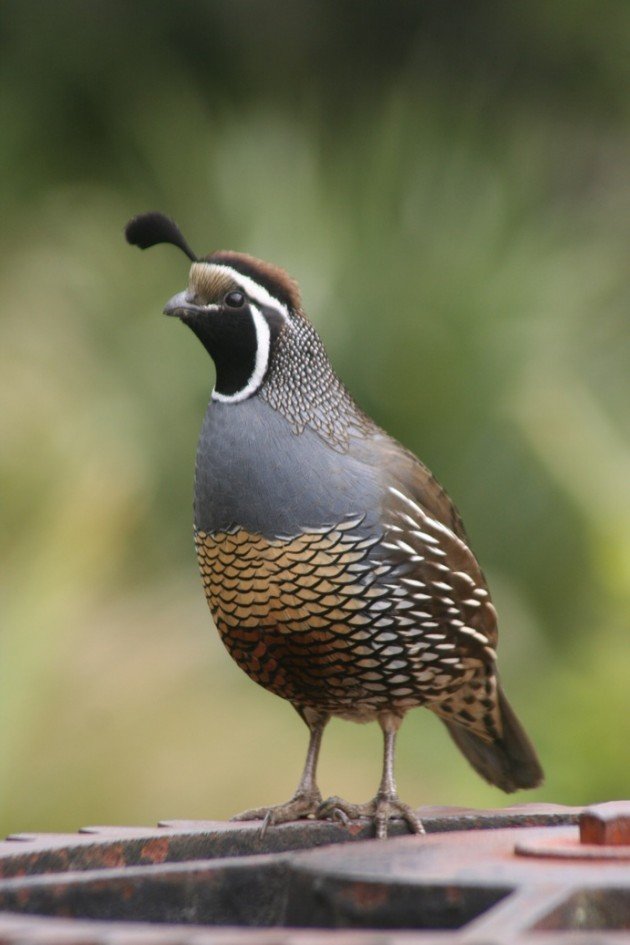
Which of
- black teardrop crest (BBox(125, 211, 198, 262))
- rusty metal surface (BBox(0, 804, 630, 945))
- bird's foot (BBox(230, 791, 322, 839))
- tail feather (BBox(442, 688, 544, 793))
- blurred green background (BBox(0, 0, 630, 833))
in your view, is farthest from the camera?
blurred green background (BBox(0, 0, 630, 833))

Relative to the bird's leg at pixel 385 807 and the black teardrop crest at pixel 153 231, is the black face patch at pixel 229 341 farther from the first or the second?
the bird's leg at pixel 385 807

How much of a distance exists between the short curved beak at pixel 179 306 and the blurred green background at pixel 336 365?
1.61 m

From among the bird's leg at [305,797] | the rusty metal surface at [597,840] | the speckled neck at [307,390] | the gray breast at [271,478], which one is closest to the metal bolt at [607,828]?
the rusty metal surface at [597,840]

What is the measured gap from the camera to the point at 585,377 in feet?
14.8

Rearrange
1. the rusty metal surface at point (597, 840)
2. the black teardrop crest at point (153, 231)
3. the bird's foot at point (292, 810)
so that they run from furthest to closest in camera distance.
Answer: the black teardrop crest at point (153, 231), the bird's foot at point (292, 810), the rusty metal surface at point (597, 840)

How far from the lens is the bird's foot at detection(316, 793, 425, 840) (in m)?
2.13

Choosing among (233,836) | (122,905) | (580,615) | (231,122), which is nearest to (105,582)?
(580,615)

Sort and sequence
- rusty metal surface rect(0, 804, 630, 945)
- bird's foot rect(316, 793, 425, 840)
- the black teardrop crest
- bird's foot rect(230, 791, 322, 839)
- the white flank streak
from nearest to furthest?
rusty metal surface rect(0, 804, 630, 945), bird's foot rect(316, 793, 425, 840), bird's foot rect(230, 791, 322, 839), the black teardrop crest, the white flank streak

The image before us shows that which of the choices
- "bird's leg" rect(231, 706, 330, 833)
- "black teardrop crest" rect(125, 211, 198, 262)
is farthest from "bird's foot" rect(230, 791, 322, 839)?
"black teardrop crest" rect(125, 211, 198, 262)

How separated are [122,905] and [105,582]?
292 centimetres

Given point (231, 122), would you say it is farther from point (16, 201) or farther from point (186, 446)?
point (186, 446)

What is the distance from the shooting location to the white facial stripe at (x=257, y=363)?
2.66 metres

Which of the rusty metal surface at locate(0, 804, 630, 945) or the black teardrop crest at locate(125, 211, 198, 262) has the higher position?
the black teardrop crest at locate(125, 211, 198, 262)

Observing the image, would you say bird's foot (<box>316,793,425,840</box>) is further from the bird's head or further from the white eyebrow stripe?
the white eyebrow stripe
